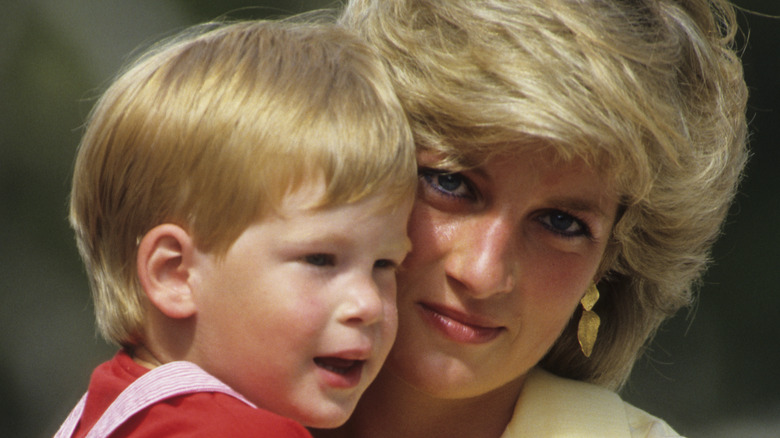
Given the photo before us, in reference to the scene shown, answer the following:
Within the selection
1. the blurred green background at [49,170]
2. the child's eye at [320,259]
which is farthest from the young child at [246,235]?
the blurred green background at [49,170]

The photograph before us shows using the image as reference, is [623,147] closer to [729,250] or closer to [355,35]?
[355,35]

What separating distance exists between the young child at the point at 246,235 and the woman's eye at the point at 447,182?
7.5 inches

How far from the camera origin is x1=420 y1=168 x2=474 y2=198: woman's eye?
2033 mm

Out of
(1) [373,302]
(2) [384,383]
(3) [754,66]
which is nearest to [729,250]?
(3) [754,66]

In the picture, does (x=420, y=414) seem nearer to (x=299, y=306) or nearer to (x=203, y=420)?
(x=299, y=306)

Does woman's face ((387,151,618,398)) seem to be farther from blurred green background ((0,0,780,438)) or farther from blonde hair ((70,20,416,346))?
blurred green background ((0,0,780,438))

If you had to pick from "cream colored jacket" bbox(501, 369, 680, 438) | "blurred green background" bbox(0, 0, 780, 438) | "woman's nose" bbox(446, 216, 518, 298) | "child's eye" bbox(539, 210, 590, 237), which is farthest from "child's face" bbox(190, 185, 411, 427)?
"blurred green background" bbox(0, 0, 780, 438)

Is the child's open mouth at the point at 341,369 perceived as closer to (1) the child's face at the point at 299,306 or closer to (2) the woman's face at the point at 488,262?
(1) the child's face at the point at 299,306

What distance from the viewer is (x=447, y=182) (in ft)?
6.70

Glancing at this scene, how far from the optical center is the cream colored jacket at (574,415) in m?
2.23

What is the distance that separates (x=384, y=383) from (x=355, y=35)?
28.6 inches

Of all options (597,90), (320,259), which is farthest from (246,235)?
(597,90)

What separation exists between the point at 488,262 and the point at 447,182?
0.57 feet

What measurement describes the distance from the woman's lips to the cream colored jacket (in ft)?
0.98
